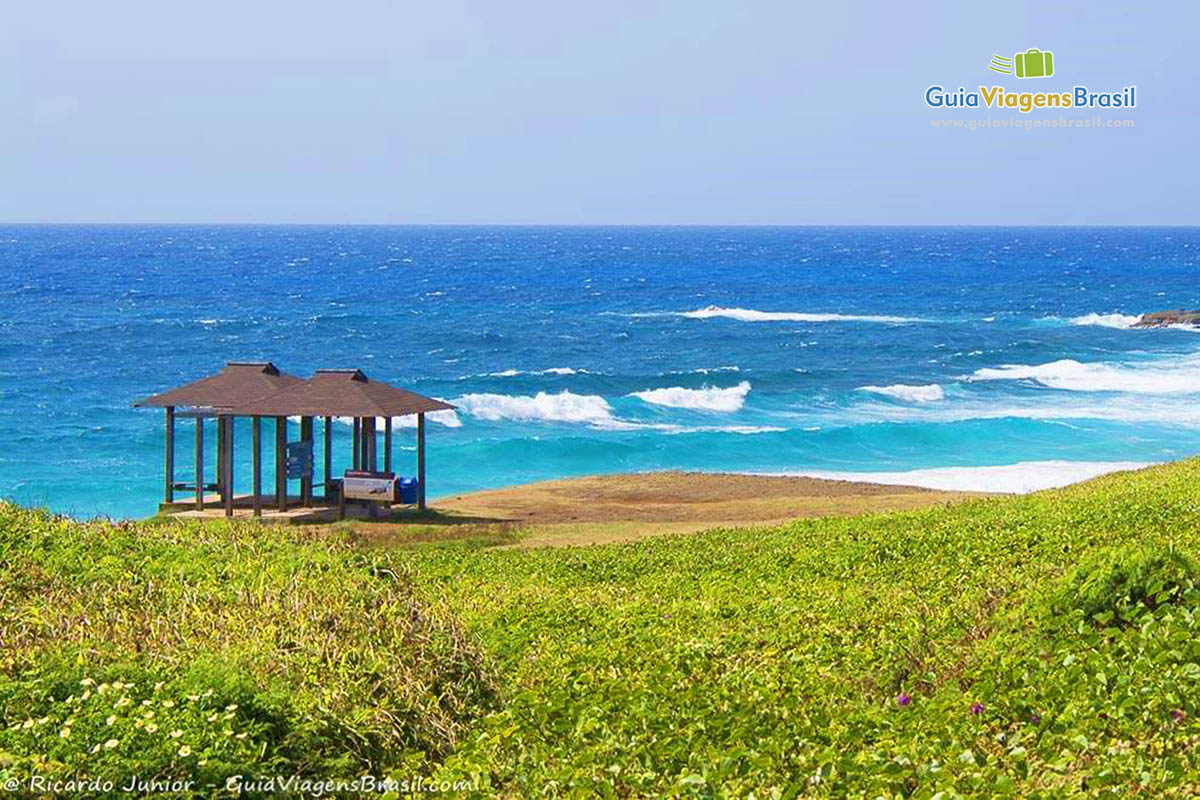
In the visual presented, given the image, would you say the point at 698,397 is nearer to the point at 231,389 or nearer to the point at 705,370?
the point at 705,370

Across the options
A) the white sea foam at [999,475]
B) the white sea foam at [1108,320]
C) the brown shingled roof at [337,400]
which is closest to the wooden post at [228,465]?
the brown shingled roof at [337,400]

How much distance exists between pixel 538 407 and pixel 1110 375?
2580 centimetres

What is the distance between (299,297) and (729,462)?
6653 centimetres

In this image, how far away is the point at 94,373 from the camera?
5919 cm

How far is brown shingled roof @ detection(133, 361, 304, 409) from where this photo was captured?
86.4ft

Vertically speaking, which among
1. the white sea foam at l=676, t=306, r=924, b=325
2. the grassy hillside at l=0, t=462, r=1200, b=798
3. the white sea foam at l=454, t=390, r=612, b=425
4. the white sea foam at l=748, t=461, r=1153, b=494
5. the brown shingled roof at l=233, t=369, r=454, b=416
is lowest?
the white sea foam at l=748, t=461, r=1153, b=494

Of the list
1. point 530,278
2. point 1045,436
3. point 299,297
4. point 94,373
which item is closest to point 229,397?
point 1045,436

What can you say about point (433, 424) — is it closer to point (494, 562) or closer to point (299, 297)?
point (494, 562)

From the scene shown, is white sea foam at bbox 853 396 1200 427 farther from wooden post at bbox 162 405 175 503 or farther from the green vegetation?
the green vegetation

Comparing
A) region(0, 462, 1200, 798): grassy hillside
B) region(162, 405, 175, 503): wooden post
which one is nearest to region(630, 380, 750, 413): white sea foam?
region(162, 405, 175, 503): wooden post

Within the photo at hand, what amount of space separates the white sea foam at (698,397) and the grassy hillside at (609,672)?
39.2 meters

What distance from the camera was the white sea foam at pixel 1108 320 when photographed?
275ft

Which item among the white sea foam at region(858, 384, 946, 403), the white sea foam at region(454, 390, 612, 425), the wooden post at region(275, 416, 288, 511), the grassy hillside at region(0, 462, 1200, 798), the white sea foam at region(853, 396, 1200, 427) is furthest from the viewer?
the white sea foam at region(858, 384, 946, 403)

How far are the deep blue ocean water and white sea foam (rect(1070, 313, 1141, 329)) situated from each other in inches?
10.5
